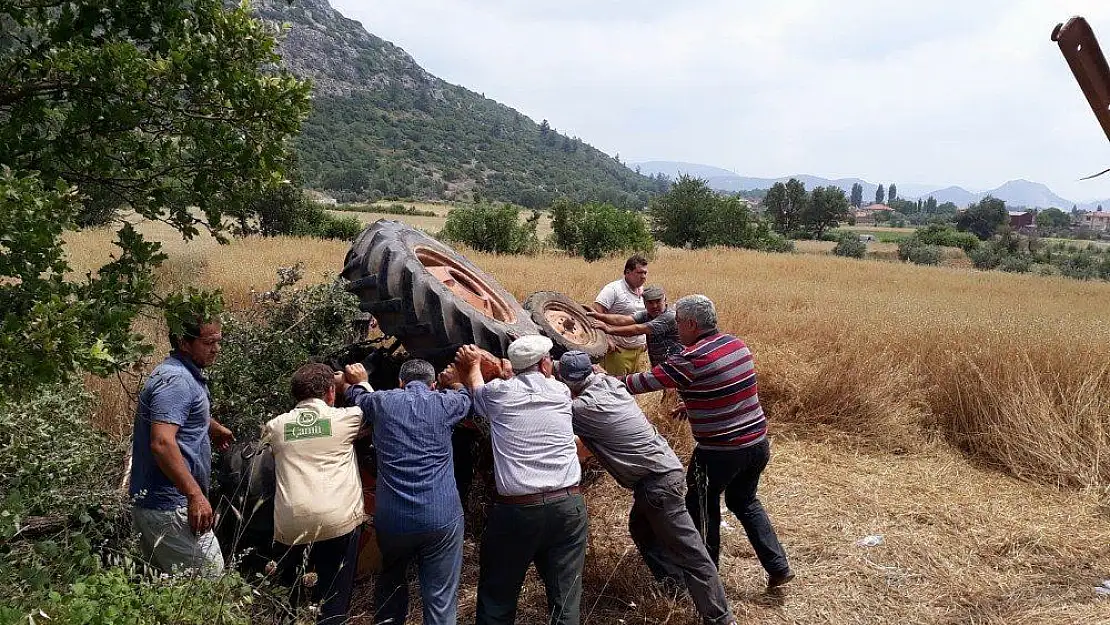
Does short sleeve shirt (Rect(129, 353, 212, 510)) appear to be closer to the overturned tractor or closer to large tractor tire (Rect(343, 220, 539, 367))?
the overturned tractor

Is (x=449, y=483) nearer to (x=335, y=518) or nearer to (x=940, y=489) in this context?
(x=335, y=518)

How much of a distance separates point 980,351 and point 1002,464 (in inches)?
49.7

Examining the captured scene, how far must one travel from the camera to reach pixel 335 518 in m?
3.28

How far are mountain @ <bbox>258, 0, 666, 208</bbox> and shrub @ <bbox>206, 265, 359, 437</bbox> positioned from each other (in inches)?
2816

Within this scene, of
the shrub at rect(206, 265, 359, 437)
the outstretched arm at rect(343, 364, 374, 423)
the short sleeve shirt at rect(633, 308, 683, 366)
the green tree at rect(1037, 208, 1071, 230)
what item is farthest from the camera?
the green tree at rect(1037, 208, 1071, 230)

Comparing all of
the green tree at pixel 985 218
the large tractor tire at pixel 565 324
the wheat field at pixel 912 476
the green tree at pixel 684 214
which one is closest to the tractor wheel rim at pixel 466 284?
the large tractor tire at pixel 565 324

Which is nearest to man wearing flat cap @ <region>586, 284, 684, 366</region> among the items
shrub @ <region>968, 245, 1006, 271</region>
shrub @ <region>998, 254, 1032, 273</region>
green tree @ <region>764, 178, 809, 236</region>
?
shrub @ <region>998, 254, 1032, 273</region>

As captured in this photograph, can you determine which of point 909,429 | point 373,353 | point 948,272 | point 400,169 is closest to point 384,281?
point 373,353

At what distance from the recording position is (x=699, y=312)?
4094mm

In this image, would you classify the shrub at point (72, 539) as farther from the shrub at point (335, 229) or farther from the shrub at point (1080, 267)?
the shrub at point (1080, 267)

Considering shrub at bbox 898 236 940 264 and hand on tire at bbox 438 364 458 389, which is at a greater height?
hand on tire at bbox 438 364 458 389

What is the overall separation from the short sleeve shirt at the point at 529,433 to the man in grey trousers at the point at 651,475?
21cm

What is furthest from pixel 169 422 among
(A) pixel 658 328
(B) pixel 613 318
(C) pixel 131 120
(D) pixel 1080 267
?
(D) pixel 1080 267

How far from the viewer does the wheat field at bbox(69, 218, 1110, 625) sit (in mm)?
4180
